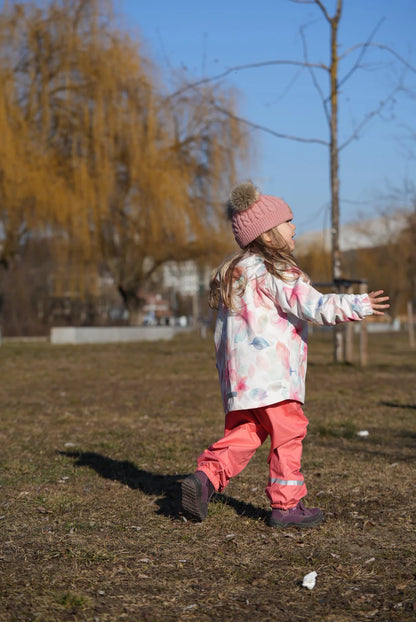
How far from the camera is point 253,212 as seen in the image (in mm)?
3861

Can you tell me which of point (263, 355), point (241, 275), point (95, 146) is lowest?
point (263, 355)

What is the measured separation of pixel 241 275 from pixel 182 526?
123cm

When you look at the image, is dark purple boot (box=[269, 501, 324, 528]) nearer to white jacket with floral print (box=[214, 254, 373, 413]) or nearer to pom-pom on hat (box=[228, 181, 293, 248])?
white jacket with floral print (box=[214, 254, 373, 413])

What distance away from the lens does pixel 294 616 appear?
2.62 meters

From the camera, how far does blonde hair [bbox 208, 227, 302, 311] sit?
3.73m

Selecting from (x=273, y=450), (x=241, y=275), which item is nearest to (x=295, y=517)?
(x=273, y=450)

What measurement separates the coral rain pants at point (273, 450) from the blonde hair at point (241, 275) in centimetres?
53

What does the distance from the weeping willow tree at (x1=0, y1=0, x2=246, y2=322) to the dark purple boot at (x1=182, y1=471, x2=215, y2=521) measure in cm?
1782

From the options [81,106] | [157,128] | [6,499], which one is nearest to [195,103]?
[157,128]

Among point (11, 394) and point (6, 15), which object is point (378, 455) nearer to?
point (11, 394)

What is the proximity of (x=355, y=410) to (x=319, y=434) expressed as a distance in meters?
1.79

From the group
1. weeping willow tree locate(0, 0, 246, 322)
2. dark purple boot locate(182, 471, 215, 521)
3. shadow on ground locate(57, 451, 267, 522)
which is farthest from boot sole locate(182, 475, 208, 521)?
weeping willow tree locate(0, 0, 246, 322)

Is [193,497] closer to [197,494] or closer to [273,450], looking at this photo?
[197,494]

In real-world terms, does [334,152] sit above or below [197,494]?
above
